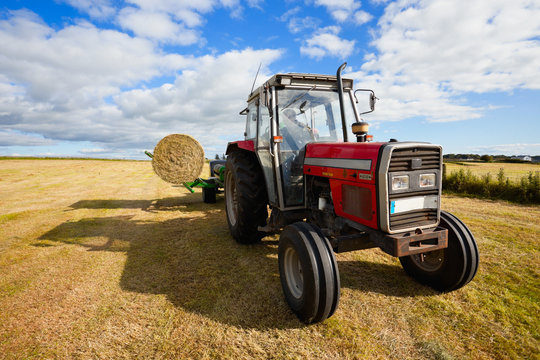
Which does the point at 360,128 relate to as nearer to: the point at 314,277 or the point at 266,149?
the point at 266,149

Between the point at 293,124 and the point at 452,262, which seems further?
the point at 293,124

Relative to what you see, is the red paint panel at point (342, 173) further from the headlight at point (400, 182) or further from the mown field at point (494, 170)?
the mown field at point (494, 170)

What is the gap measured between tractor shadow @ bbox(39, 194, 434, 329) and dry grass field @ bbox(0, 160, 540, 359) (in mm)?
19

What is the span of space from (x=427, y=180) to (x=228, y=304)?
2.41m

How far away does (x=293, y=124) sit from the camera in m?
3.87

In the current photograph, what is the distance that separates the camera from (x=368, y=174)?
8.37ft

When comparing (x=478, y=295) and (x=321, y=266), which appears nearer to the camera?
(x=321, y=266)

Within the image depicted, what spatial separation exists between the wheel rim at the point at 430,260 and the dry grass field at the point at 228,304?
0.24 meters

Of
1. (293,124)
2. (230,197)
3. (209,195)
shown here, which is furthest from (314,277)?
(209,195)

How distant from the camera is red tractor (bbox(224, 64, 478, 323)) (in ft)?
8.25

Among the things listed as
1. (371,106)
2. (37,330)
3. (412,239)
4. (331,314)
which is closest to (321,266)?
(331,314)

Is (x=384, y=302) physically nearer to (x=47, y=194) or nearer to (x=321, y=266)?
(x=321, y=266)

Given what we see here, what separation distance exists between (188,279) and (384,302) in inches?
93.5

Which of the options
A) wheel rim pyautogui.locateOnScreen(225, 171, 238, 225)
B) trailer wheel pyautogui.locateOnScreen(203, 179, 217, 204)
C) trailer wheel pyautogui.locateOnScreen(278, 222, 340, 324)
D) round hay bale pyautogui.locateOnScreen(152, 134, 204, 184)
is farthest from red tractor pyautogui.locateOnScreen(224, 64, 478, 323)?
trailer wheel pyautogui.locateOnScreen(203, 179, 217, 204)
